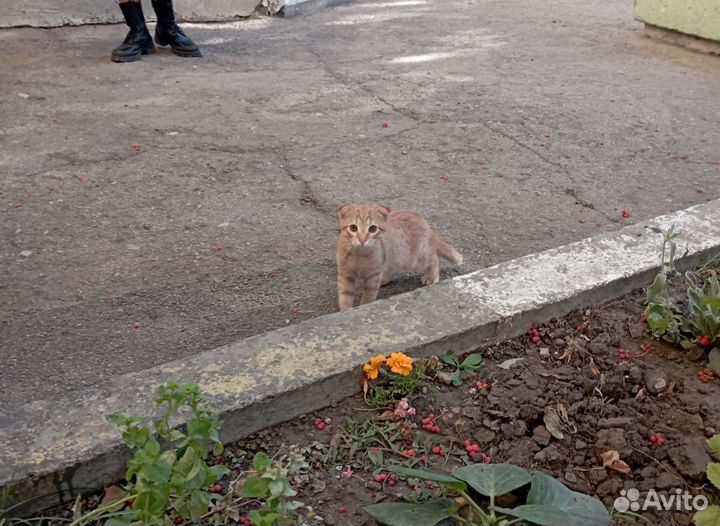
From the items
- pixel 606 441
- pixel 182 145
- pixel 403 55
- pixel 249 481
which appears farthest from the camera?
pixel 403 55

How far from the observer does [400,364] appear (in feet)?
6.94

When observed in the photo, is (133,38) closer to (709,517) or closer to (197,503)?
(197,503)

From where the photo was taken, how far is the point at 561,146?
4.81 meters

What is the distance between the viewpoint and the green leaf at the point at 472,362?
2.30 meters

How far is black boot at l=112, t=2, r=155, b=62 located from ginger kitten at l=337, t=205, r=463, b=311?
3.99 m

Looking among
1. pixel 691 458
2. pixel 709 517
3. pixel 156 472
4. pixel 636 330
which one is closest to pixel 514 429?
pixel 691 458

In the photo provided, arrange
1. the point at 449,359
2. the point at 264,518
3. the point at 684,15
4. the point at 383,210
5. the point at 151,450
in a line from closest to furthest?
the point at 264,518 < the point at 151,450 < the point at 449,359 < the point at 383,210 < the point at 684,15

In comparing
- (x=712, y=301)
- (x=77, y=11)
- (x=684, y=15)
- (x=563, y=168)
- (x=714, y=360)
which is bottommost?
(x=563, y=168)

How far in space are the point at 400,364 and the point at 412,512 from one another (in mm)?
521

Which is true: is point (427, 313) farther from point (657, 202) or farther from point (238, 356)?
point (657, 202)

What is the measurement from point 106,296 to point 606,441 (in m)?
2.05

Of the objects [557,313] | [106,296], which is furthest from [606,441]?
[106,296]

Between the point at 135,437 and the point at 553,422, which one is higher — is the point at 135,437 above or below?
above

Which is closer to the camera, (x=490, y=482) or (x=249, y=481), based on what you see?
(x=249, y=481)
